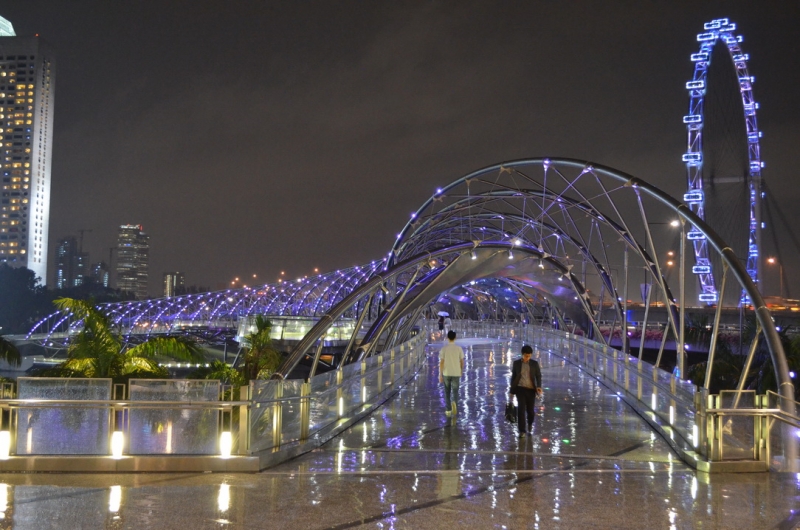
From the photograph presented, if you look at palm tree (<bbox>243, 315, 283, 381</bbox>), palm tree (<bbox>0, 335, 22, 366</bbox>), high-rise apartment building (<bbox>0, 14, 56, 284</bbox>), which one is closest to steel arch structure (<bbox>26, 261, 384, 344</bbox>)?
high-rise apartment building (<bbox>0, 14, 56, 284</bbox>)

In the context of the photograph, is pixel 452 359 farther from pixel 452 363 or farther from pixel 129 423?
→ pixel 129 423

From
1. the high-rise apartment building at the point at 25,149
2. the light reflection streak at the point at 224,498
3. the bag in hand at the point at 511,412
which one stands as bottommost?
the light reflection streak at the point at 224,498

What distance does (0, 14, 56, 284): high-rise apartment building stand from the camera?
156875mm

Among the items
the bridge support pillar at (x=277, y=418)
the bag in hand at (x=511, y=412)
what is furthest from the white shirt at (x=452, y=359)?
the bridge support pillar at (x=277, y=418)

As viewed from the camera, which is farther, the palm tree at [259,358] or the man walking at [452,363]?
the palm tree at [259,358]

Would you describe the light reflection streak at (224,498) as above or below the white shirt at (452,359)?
below

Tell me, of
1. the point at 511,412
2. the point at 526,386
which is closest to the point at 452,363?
the point at 511,412

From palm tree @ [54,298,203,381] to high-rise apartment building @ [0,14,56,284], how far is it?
486ft

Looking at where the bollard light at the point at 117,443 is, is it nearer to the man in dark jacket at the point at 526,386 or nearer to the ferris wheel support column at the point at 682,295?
the man in dark jacket at the point at 526,386

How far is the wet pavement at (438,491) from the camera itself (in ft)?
21.8

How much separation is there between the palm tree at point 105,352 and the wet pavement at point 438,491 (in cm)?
1044

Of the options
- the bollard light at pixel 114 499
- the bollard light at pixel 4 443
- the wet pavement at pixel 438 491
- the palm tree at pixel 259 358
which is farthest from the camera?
the palm tree at pixel 259 358

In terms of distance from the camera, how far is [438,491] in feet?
25.4

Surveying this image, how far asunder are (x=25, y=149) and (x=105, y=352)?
523ft
